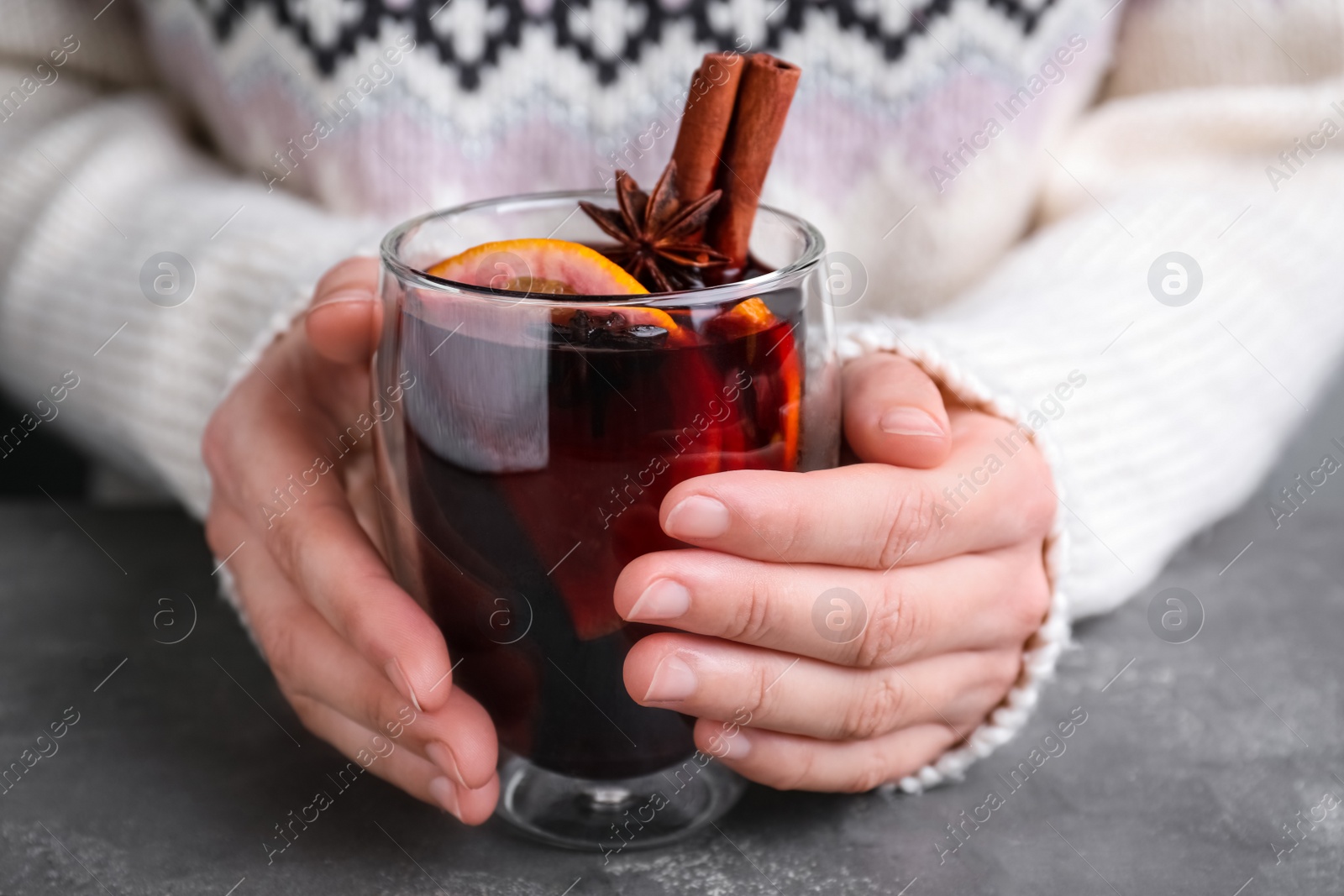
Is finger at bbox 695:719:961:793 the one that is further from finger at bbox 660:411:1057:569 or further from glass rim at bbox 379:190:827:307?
glass rim at bbox 379:190:827:307

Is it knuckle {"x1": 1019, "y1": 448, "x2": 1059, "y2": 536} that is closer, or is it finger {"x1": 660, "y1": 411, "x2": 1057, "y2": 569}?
finger {"x1": 660, "y1": 411, "x2": 1057, "y2": 569}

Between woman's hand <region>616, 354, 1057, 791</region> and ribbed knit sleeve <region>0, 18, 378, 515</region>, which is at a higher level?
ribbed knit sleeve <region>0, 18, 378, 515</region>

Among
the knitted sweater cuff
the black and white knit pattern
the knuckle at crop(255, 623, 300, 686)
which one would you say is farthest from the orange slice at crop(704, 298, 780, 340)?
the black and white knit pattern

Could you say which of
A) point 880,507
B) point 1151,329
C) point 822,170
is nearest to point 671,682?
point 880,507

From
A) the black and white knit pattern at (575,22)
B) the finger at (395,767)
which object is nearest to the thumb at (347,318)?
the finger at (395,767)

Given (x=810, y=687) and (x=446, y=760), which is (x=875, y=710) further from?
(x=446, y=760)

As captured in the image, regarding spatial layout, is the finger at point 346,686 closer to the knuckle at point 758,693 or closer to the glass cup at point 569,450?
the glass cup at point 569,450

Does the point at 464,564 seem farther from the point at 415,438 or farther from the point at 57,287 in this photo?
the point at 57,287
